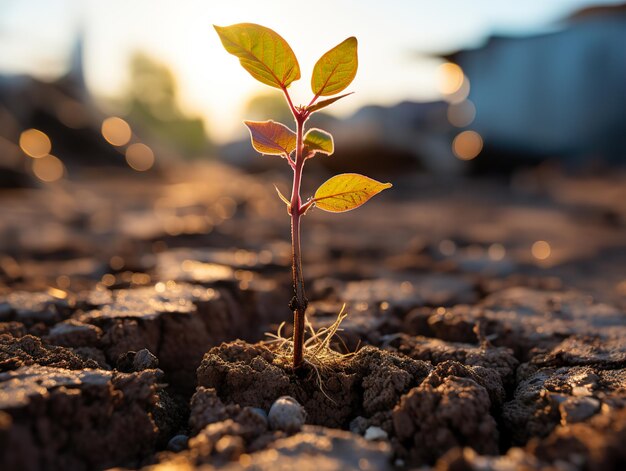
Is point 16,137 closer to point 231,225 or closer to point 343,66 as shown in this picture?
point 231,225

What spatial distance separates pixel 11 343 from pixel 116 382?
1.36 feet

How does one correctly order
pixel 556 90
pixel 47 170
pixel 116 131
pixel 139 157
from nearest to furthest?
1. pixel 47 170
2. pixel 556 90
3. pixel 139 157
4. pixel 116 131

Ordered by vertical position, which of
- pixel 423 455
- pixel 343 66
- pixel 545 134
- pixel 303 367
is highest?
pixel 545 134

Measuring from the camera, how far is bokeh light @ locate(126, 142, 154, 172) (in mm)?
16047

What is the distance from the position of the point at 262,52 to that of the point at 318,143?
0.25 metres

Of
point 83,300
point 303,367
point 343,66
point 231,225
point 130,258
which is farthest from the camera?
point 231,225

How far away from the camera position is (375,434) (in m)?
1.15

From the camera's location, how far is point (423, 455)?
3.57 ft

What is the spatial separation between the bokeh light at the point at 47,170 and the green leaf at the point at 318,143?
8831mm

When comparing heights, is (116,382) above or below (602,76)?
below

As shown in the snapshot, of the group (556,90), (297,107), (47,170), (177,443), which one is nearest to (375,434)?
(177,443)

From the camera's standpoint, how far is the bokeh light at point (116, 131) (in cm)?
1723

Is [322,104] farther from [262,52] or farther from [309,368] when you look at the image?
[309,368]

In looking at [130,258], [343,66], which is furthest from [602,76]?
[343,66]
